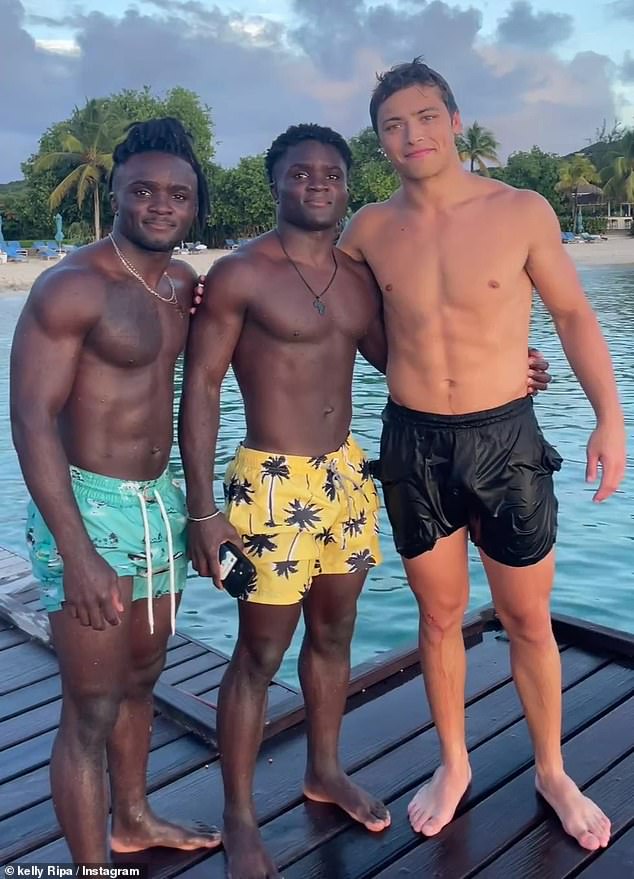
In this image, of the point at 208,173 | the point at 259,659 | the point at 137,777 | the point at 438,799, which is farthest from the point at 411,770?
the point at 208,173

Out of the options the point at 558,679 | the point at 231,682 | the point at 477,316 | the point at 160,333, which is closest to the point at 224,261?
the point at 160,333

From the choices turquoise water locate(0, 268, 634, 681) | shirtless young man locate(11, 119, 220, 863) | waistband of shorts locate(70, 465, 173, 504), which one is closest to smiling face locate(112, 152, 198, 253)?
shirtless young man locate(11, 119, 220, 863)

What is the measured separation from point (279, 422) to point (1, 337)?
1721 centimetres

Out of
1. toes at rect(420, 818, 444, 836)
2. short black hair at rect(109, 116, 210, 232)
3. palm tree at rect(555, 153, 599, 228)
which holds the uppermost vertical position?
palm tree at rect(555, 153, 599, 228)

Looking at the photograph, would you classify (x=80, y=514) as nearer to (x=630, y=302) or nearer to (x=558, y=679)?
(x=558, y=679)

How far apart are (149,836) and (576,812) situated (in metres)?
Answer: 1.23

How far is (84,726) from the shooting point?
2.22 m

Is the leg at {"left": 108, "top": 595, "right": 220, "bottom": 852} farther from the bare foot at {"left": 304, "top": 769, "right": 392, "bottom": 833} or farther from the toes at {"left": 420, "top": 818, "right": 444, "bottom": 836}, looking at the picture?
the toes at {"left": 420, "top": 818, "right": 444, "bottom": 836}

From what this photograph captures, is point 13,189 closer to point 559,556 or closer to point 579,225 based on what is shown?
point 579,225

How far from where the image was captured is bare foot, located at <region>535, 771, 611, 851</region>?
253 centimetres

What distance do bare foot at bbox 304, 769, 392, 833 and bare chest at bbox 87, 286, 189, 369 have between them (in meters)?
1.38

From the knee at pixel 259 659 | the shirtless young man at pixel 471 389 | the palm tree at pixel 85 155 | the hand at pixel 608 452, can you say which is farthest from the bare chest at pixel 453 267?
the palm tree at pixel 85 155

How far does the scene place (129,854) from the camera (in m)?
2.56

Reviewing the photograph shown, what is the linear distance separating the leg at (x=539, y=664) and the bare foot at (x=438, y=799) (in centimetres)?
25
